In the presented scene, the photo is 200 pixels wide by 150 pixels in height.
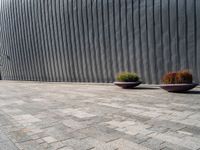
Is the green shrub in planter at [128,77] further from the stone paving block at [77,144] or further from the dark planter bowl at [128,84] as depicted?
the stone paving block at [77,144]

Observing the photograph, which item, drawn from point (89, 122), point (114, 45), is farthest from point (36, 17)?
point (89, 122)

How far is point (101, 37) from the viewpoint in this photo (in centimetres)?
1522

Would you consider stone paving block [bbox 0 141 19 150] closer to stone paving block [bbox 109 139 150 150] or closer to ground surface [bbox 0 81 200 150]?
ground surface [bbox 0 81 200 150]

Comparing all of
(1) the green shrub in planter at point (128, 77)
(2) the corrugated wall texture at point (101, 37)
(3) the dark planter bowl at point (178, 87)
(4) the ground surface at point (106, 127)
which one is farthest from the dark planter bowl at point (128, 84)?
(4) the ground surface at point (106, 127)

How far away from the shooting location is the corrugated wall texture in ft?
37.1

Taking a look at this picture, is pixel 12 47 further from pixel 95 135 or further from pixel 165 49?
pixel 95 135

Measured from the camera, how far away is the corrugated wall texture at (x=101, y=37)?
1130 cm

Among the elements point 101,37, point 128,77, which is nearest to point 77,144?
point 128,77

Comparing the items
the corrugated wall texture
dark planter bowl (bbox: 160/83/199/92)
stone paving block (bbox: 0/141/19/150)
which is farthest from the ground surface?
the corrugated wall texture

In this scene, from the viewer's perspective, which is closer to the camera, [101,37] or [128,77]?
[128,77]

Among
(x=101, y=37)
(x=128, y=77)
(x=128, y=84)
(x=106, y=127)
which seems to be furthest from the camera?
(x=101, y=37)

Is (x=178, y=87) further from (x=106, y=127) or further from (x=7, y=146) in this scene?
(x=7, y=146)

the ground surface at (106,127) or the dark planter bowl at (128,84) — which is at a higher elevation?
the dark planter bowl at (128,84)

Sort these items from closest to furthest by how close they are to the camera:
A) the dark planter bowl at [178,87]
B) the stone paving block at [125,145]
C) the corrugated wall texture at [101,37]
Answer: the stone paving block at [125,145] → the dark planter bowl at [178,87] → the corrugated wall texture at [101,37]
